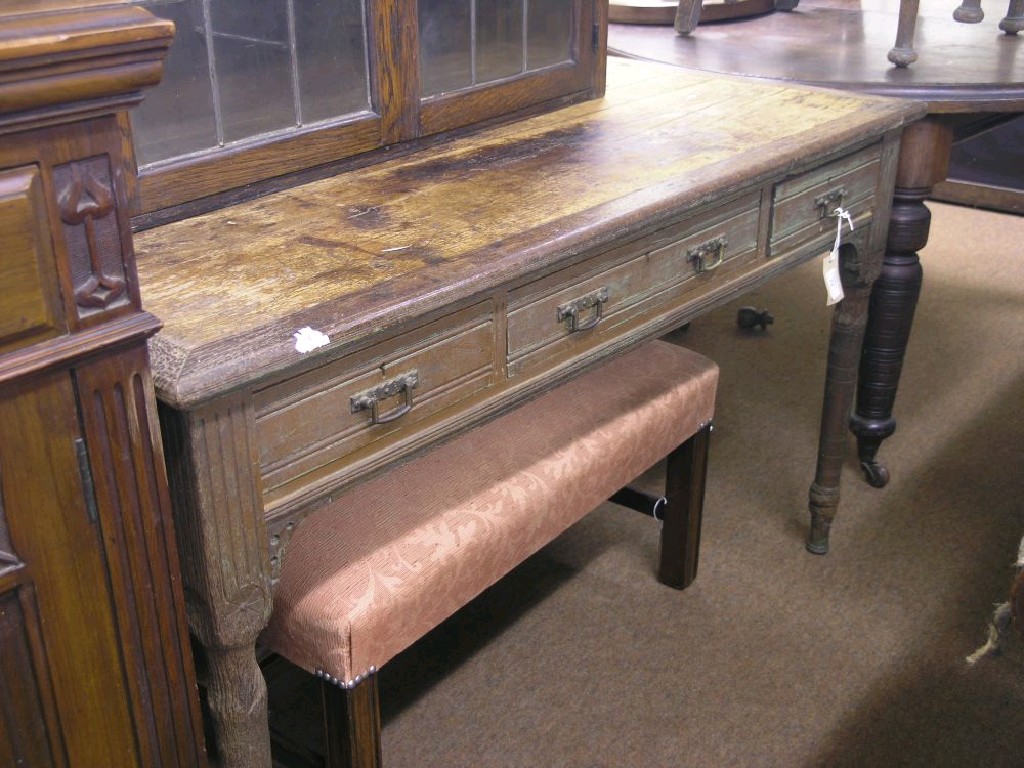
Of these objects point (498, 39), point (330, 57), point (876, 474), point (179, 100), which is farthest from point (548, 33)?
point (876, 474)

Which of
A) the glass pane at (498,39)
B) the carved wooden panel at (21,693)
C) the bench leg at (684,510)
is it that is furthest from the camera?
the bench leg at (684,510)

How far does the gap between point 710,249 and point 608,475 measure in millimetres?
437

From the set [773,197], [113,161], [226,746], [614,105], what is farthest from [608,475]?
[113,161]

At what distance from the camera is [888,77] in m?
2.53

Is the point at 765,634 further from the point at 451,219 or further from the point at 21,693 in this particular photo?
the point at 21,693

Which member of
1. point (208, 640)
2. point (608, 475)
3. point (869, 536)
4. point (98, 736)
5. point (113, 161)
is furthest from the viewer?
point (869, 536)

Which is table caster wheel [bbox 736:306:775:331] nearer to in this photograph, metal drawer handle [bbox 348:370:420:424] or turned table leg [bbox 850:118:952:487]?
turned table leg [bbox 850:118:952:487]

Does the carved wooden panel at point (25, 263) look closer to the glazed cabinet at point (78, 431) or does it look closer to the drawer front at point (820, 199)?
the glazed cabinet at point (78, 431)

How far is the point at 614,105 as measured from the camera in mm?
2193

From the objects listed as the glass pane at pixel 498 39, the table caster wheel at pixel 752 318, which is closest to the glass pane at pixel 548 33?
the glass pane at pixel 498 39

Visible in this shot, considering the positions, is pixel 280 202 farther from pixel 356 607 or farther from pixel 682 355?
pixel 682 355

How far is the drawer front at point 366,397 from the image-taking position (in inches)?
51.0

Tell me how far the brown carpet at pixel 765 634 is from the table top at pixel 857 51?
0.98 m

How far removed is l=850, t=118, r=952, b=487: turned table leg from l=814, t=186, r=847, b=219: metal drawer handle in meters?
0.38
